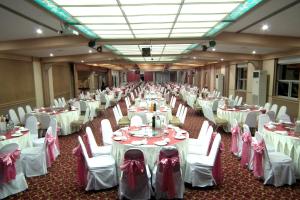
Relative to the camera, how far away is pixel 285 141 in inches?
187

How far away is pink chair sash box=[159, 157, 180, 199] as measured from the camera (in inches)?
141

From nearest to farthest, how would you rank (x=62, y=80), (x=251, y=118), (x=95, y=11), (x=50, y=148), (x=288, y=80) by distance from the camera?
1. (x=95, y=11)
2. (x=50, y=148)
3. (x=251, y=118)
4. (x=288, y=80)
5. (x=62, y=80)

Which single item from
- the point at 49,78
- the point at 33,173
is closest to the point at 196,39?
the point at 33,173

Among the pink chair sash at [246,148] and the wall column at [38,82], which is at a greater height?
the wall column at [38,82]

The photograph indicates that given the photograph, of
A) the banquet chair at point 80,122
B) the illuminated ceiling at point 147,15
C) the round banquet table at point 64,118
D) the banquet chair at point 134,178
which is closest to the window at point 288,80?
the illuminated ceiling at point 147,15

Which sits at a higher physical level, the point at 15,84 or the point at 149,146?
the point at 15,84

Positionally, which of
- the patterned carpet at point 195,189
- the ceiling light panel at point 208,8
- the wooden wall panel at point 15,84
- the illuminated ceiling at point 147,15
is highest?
the ceiling light panel at point 208,8

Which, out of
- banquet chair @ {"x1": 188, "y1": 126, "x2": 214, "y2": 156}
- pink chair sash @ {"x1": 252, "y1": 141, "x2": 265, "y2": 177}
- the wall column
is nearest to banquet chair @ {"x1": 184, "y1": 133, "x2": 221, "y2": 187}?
banquet chair @ {"x1": 188, "y1": 126, "x2": 214, "y2": 156}

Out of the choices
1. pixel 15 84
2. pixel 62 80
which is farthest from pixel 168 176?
pixel 62 80

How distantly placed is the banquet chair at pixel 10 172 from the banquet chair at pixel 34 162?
61 cm

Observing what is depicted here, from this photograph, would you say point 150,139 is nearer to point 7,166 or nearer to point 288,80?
point 7,166

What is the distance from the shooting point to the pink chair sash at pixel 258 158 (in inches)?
171

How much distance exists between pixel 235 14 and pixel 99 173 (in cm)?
435

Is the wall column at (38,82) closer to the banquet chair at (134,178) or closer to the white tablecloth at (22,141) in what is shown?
the white tablecloth at (22,141)
